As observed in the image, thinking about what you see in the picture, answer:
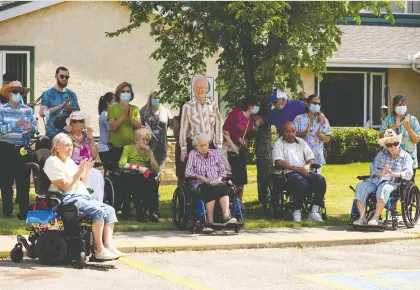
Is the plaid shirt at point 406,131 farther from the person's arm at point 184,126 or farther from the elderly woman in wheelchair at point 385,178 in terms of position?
the person's arm at point 184,126

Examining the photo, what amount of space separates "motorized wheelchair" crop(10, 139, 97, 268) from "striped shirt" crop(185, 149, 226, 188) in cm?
270

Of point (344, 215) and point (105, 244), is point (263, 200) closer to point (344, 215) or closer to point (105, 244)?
point (344, 215)

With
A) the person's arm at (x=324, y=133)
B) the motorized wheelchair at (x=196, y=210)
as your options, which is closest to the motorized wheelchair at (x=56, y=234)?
the motorized wheelchair at (x=196, y=210)

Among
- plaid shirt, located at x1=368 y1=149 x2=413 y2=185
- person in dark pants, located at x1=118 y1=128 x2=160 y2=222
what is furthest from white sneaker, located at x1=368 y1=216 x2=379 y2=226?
person in dark pants, located at x1=118 y1=128 x2=160 y2=222

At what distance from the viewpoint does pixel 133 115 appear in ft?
47.1

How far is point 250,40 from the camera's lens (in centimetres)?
1521

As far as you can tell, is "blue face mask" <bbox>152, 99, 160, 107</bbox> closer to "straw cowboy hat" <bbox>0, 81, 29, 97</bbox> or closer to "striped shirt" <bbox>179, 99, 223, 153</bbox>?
"striped shirt" <bbox>179, 99, 223, 153</bbox>

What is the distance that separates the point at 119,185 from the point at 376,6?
4606 millimetres

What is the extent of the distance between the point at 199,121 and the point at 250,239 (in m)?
2.18

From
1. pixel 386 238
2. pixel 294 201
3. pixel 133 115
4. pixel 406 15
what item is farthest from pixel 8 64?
pixel 406 15

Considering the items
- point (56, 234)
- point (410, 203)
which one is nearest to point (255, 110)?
point (410, 203)

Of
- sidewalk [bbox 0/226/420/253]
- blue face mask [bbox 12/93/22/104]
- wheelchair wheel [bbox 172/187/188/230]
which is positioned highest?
blue face mask [bbox 12/93/22/104]

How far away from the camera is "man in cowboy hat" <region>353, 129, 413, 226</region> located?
1359cm

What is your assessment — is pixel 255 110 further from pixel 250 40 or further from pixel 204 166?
pixel 204 166
